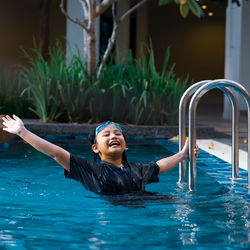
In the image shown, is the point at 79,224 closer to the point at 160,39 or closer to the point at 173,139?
the point at 173,139

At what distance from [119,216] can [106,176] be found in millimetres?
458

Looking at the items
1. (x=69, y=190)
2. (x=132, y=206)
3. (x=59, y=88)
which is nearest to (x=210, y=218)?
(x=132, y=206)

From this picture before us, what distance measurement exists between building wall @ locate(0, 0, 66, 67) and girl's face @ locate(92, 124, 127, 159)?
14009 mm

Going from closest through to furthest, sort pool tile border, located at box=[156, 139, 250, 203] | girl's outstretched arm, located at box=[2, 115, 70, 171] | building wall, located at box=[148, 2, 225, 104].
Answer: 1. girl's outstretched arm, located at box=[2, 115, 70, 171]
2. pool tile border, located at box=[156, 139, 250, 203]
3. building wall, located at box=[148, 2, 225, 104]

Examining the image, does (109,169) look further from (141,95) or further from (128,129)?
(141,95)

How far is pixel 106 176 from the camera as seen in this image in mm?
3758

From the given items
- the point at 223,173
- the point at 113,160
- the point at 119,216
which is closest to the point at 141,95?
the point at 223,173

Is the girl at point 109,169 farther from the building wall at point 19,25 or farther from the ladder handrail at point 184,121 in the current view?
the building wall at point 19,25

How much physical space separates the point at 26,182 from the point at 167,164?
1.41 meters

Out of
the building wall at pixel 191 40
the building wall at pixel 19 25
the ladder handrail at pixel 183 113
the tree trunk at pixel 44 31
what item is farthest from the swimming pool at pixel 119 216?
the building wall at pixel 191 40

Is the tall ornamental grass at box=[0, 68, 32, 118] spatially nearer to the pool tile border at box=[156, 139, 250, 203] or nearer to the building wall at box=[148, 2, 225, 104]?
the pool tile border at box=[156, 139, 250, 203]

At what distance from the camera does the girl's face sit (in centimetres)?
372

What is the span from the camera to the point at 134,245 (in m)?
2.69

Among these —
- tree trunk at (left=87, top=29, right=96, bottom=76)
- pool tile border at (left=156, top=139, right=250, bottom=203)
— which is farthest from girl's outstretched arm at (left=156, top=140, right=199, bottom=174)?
tree trunk at (left=87, top=29, right=96, bottom=76)
